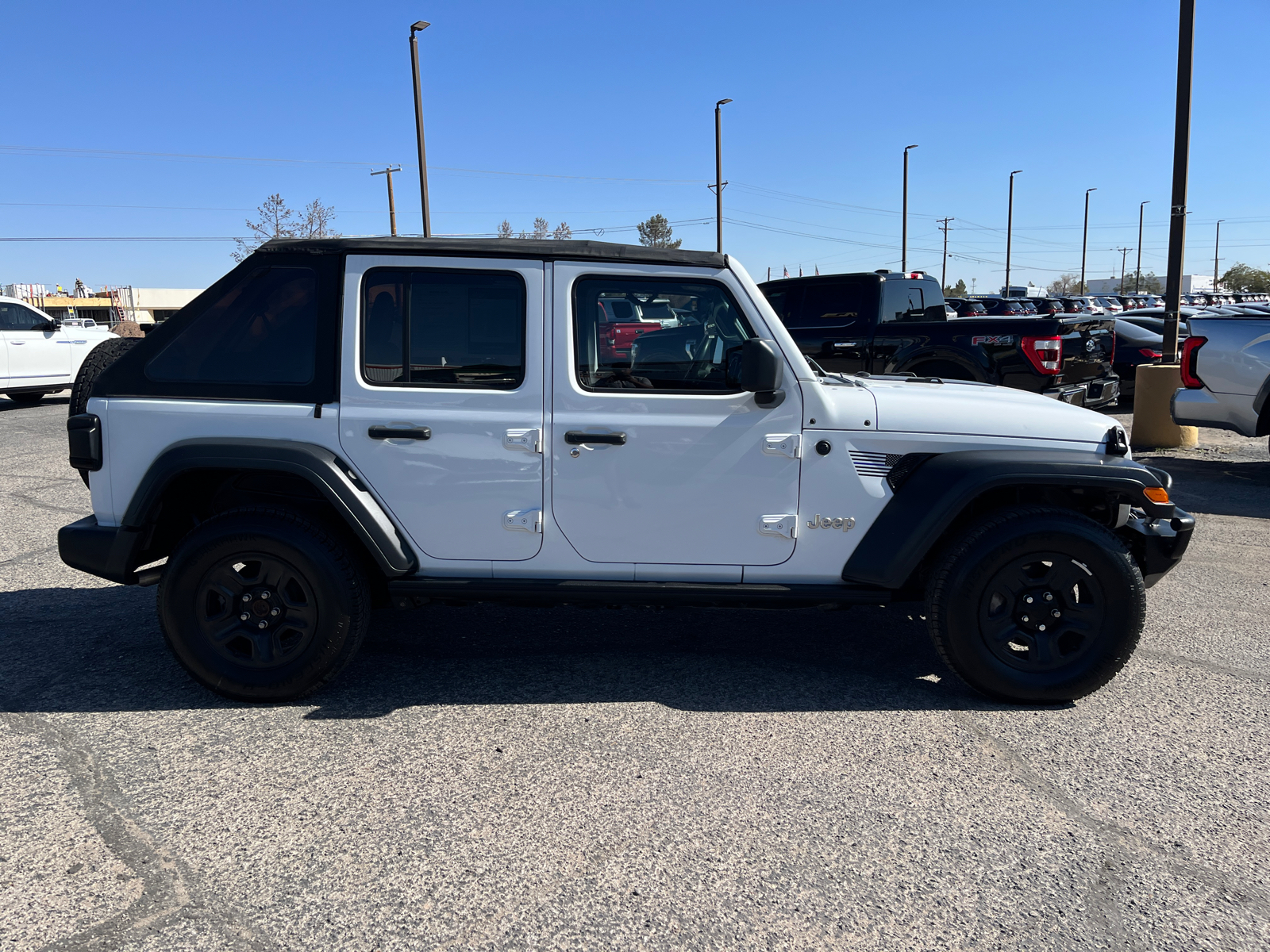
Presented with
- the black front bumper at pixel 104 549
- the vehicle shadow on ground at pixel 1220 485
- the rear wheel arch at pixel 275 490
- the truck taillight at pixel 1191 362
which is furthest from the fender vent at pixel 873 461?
the truck taillight at pixel 1191 362

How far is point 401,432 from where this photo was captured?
3693 mm

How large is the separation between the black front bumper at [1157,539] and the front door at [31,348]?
54.5 feet

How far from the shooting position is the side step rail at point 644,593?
12.3ft

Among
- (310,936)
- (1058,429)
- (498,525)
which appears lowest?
(310,936)

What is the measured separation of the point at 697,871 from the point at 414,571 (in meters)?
1.75

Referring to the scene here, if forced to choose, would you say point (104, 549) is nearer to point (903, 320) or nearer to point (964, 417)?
point (964, 417)

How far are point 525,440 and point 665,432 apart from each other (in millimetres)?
561

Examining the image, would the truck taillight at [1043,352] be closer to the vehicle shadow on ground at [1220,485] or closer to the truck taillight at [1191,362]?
the truck taillight at [1191,362]

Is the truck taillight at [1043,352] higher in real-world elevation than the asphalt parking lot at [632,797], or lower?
higher

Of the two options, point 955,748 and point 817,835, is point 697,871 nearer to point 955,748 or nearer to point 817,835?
point 817,835

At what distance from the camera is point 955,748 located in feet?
11.2

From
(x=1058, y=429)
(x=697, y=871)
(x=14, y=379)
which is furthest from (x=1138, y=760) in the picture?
(x=14, y=379)

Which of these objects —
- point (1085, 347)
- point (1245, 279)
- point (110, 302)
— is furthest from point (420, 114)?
point (1245, 279)

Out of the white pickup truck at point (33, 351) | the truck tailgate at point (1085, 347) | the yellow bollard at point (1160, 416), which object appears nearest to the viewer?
the truck tailgate at point (1085, 347)
